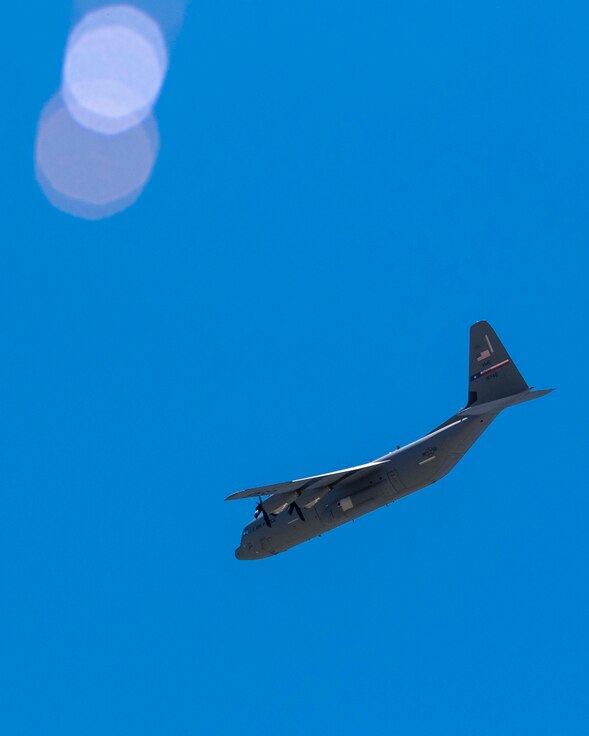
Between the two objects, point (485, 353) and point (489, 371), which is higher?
point (485, 353)

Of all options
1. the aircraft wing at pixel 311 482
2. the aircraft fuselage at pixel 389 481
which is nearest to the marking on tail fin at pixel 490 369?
the aircraft fuselage at pixel 389 481

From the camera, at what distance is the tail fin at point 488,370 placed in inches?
1662

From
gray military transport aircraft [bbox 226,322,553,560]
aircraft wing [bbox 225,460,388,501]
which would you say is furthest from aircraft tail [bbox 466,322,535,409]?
aircraft wing [bbox 225,460,388,501]

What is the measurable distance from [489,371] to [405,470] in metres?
5.60

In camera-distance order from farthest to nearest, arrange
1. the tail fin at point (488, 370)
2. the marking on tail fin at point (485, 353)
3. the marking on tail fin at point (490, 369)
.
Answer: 1. the marking on tail fin at point (485, 353)
2. the marking on tail fin at point (490, 369)
3. the tail fin at point (488, 370)

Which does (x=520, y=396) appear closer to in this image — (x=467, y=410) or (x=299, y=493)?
(x=467, y=410)

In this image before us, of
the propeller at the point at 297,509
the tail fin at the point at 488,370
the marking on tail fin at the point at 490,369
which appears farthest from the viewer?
the propeller at the point at 297,509

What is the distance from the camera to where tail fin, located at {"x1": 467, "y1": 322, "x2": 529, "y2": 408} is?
4222 cm

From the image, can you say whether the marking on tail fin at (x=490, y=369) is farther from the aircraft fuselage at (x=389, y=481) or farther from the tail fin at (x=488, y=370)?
the aircraft fuselage at (x=389, y=481)

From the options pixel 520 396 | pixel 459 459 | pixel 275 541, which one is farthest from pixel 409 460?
pixel 275 541

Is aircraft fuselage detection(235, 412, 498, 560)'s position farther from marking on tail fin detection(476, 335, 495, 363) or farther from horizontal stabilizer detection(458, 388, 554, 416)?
marking on tail fin detection(476, 335, 495, 363)

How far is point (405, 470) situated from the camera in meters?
41.9

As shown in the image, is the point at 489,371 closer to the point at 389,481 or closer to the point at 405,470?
the point at 405,470

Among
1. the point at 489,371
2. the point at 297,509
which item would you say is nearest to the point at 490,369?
the point at 489,371
